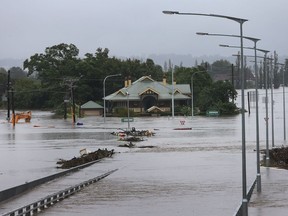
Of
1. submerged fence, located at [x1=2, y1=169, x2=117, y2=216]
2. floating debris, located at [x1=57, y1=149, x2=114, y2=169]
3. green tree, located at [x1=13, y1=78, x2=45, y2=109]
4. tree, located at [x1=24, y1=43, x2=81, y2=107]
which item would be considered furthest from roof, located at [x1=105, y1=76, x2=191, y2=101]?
submerged fence, located at [x1=2, y1=169, x2=117, y2=216]

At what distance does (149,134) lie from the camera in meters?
58.0

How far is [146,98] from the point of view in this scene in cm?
12938

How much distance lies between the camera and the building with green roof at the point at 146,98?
128 metres

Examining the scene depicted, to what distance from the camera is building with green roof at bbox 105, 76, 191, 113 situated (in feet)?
418

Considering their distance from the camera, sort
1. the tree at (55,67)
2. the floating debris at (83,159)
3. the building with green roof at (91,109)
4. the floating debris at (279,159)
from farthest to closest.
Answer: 1. the tree at (55,67)
2. the building with green roof at (91,109)
3. the floating debris at (83,159)
4. the floating debris at (279,159)

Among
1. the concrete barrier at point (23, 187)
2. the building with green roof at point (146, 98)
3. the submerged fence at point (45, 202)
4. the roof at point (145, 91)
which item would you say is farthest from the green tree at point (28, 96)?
the submerged fence at point (45, 202)

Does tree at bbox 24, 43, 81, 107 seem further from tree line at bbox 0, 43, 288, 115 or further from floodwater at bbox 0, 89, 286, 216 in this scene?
floodwater at bbox 0, 89, 286, 216

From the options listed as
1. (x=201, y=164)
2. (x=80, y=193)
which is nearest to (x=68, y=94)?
(x=201, y=164)

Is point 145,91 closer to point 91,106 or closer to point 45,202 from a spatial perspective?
point 91,106

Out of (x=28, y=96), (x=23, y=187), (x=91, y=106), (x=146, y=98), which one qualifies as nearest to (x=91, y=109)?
→ (x=91, y=106)

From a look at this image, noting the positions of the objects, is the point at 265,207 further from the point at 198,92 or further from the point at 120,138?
the point at 198,92

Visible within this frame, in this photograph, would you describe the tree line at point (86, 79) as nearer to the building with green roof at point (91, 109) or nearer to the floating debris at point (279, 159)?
the building with green roof at point (91, 109)

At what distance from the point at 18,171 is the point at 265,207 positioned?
51.9ft

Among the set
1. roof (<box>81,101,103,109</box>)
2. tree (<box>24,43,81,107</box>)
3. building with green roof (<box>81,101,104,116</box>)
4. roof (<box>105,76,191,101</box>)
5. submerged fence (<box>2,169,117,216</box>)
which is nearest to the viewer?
submerged fence (<box>2,169,117,216</box>)
